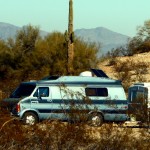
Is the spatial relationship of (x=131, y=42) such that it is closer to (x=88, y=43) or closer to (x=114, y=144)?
(x=88, y=43)

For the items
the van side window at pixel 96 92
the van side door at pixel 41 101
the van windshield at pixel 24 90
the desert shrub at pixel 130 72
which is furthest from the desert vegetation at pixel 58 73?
the van side window at pixel 96 92

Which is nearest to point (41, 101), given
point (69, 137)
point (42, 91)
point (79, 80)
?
point (42, 91)

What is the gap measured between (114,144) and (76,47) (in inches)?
1494

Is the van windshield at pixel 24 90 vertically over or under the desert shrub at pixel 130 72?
under

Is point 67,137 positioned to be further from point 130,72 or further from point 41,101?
point 130,72

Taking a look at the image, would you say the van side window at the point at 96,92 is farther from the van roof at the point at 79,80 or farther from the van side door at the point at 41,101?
the van side door at the point at 41,101

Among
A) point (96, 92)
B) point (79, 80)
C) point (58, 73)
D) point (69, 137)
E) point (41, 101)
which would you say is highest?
point (58, 73)

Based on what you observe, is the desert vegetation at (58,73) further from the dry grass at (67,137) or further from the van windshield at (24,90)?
the van windshield at (24,90)

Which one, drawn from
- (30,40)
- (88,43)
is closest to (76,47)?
(88,43)

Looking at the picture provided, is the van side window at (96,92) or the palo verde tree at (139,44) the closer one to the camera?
the van side window at (96,92)

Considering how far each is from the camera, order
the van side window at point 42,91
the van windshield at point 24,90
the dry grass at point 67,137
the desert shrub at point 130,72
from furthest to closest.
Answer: the desert shrub at point 130,72 → the van windshield at point 24,90 → the van side window at point 42,91 → the dry grass at point 67,137

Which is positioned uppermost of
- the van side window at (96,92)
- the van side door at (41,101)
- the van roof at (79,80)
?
the van roof at (79,80)

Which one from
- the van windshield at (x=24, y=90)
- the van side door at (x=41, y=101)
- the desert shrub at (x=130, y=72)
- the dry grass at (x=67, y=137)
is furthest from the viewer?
the desert shrub at (x=130, y=72)

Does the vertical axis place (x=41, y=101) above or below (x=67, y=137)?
above
